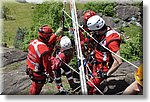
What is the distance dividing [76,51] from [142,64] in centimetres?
50

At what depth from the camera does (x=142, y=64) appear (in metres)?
4.72

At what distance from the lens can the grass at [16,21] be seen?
4758 mm

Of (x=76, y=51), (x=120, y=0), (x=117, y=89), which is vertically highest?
(x=120, y=0)

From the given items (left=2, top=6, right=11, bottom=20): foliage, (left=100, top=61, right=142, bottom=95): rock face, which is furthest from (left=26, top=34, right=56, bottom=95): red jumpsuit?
(left=100, top=61, right=142, bottom=95): rock face

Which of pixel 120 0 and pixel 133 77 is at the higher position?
pixel 120 0

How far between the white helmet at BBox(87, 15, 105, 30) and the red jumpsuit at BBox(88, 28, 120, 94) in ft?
0.26

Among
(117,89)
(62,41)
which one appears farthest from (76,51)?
(117,89)

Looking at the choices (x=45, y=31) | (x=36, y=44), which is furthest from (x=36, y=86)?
(x=45, y=31)

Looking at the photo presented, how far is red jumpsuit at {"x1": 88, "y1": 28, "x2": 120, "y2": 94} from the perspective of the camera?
15.5 ft

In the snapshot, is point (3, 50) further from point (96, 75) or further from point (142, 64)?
point (142, 64)

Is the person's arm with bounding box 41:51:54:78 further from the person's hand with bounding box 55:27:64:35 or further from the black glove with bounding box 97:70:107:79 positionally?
the black glove with bounding box 97:70:107:79

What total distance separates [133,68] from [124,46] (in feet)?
0.58

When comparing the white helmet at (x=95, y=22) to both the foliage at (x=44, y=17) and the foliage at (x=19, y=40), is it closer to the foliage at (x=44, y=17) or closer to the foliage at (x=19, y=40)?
the foliage at (x=44, y=17)

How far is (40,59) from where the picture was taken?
187 inches
